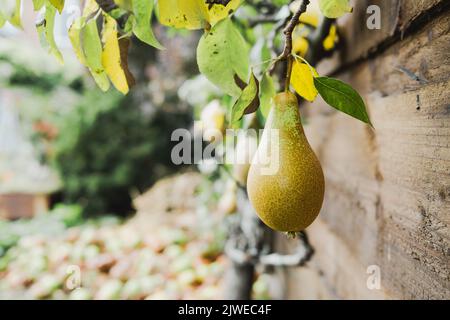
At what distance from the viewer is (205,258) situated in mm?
1807

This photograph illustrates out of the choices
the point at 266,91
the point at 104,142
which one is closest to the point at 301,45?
the point at 266,91

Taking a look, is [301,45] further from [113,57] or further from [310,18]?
[113,57]

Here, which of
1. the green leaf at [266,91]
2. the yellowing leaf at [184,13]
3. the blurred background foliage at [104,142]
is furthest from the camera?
the blurred background foliage at [104,142]

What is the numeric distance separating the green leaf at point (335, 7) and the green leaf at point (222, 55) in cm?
8

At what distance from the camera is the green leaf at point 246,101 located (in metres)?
0.32

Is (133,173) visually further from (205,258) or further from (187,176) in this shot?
(205,258)

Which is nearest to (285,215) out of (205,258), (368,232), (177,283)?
(368,232)

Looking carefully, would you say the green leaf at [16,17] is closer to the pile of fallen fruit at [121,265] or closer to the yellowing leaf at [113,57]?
the yellowing leaf at [113,57]

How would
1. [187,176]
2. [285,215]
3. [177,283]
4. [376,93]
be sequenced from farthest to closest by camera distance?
1. [187,176]
2. [177,283]
3. [376,93]
4. [285,215]

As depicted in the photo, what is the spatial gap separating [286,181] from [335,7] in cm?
16

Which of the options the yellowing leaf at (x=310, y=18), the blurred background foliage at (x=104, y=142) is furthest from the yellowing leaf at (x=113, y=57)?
the blurred background foliage at (x=104, y=142)

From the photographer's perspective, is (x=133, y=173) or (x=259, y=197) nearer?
(x=259, y=197)

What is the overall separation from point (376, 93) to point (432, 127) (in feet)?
0.53

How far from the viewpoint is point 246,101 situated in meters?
0.33
